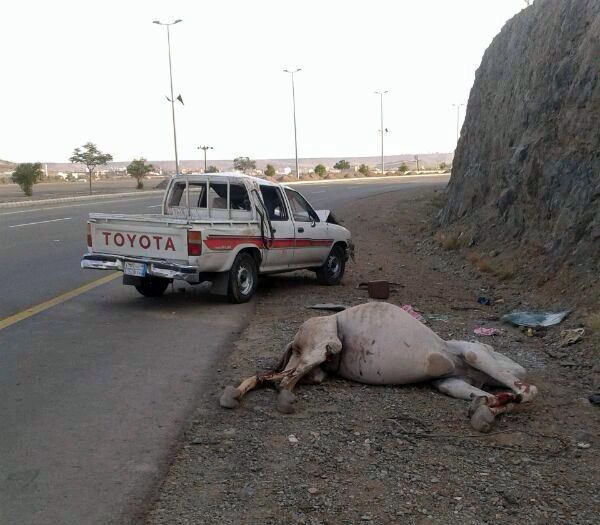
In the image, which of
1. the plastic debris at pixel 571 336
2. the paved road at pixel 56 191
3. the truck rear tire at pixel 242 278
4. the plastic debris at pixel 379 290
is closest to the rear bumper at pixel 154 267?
the truck rear tire at pixel 242 278

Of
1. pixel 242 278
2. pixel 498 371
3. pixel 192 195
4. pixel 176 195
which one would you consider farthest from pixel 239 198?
pixel 498 371

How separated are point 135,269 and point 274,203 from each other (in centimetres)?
261

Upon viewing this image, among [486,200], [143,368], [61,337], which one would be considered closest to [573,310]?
[143,368]

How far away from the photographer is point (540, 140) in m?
13.3

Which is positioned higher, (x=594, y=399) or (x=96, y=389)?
(x=96, y=389)

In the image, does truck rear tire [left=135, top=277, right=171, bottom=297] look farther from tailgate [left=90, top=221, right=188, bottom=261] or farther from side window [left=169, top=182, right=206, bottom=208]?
side window [left=169, top=182, right=206, bottom=208]

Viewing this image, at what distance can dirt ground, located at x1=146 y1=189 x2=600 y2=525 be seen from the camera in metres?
3.87

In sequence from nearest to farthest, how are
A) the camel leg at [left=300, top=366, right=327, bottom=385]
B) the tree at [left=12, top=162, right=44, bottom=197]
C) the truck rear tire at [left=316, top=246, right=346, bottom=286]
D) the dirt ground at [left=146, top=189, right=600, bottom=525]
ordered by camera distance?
the dirt ground at [left=146, top=189, right=600, bottom=525] < the camel leg at [left=300, top=366, right=327, bottom=385] < the truck rear tire at [left=316, top=246, right=346, bottom=286] < the tree at [left=12, top=162, right=44, bottom=197]

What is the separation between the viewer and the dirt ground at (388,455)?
3.87 m

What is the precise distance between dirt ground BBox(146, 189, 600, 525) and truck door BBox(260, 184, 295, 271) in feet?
9.70

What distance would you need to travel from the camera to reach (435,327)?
8.34 metres

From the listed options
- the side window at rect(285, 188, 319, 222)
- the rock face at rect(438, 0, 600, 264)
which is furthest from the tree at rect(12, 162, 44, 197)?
the side window at rect(285, 188, 319, 222)

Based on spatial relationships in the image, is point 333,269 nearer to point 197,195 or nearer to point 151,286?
point 197,195

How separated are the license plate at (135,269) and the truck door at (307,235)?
271cm
